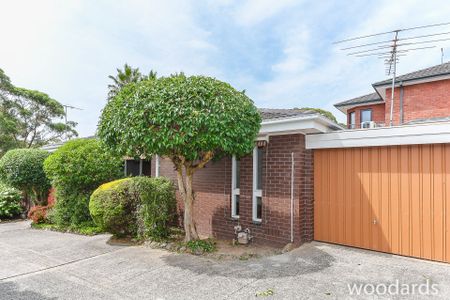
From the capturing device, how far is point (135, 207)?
6828mm

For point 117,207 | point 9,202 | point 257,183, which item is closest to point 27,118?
point 9,202

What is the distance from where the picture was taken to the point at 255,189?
6.47 m

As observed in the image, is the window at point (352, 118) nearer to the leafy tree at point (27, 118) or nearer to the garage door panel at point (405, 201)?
the garage door panel at point (405, 201)

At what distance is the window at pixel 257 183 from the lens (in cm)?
642

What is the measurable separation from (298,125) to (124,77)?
867 inches

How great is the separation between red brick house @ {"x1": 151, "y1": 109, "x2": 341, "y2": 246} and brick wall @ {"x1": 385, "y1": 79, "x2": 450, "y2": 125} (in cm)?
1024

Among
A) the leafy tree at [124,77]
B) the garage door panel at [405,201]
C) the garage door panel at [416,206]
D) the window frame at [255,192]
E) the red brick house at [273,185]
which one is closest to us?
the garage door panel at [416,206]

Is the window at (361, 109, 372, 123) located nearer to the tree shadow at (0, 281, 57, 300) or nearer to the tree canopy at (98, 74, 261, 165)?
the tree canopy at (98, 74, 261, 165)

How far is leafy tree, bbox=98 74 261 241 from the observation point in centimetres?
470

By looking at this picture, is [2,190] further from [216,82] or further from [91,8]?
[216,82]

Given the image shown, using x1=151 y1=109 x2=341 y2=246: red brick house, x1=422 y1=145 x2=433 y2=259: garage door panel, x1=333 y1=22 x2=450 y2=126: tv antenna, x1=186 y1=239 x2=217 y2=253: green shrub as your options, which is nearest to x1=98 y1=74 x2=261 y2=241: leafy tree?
x1=151 y1=109 x2=341 y2=246: red brick house

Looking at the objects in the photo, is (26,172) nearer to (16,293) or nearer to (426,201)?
(16,293)

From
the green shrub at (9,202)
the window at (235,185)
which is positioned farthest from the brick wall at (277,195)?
the green shrub at (9,202)

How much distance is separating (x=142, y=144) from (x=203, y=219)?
3.44 metres
